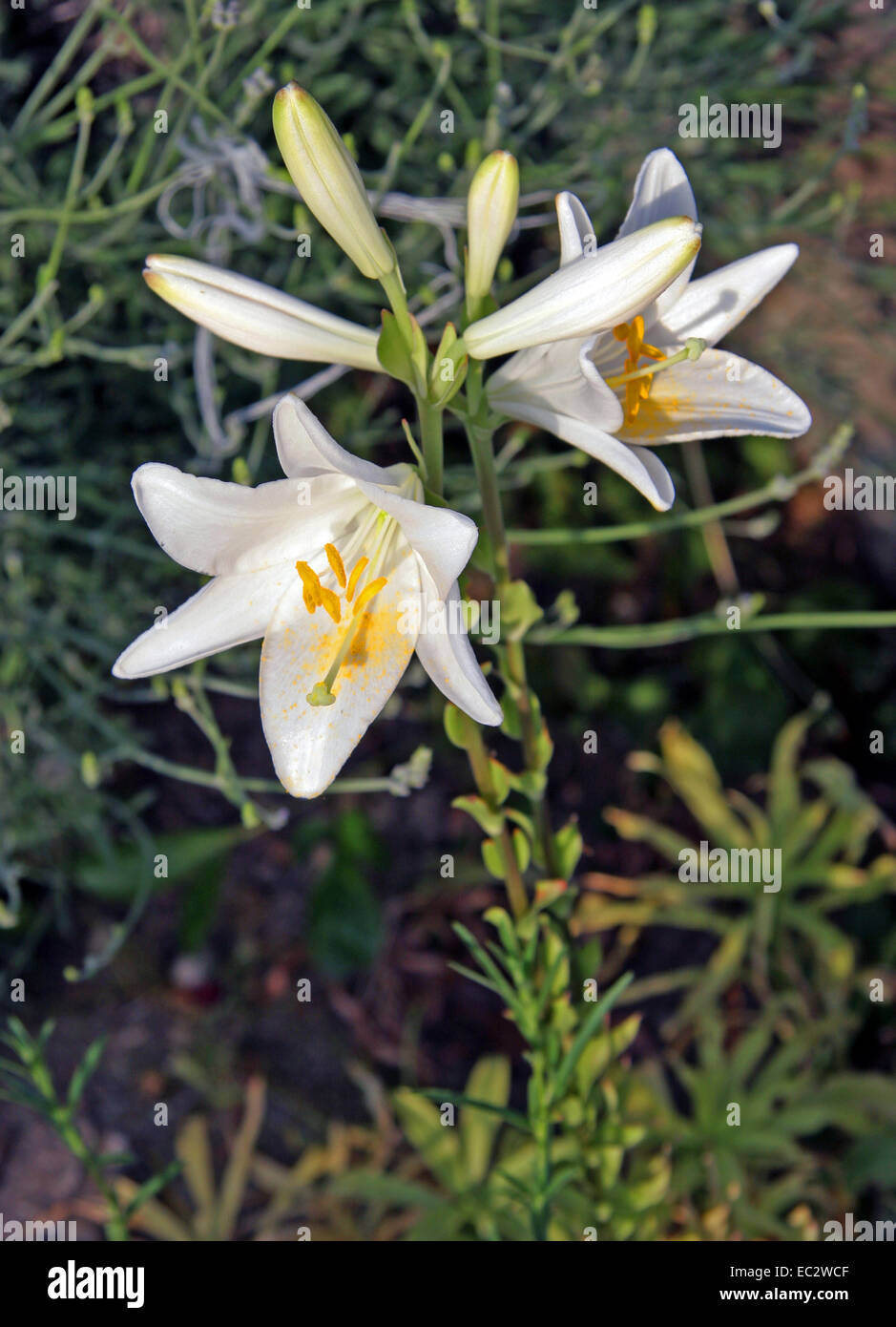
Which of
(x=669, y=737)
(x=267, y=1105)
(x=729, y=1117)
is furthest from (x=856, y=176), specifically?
(x=267, y=1105)

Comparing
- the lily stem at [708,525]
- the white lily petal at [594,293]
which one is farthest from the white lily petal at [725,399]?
the lily stem at [708,525]

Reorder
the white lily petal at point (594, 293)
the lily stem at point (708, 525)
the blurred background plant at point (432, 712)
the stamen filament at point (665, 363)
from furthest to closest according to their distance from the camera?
the lily stem at point (708, 525)
the blurred background plant at point (432, 712)
the stamen filament at point (665, 363)
the white lily petal at point (594, 293)

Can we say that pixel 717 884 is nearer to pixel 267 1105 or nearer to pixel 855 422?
pixel 267 1105

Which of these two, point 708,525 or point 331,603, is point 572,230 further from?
point 708,525

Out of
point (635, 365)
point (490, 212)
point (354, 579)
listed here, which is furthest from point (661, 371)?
point (354, 579)

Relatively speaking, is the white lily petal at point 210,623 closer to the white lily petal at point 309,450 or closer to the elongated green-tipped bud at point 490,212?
the white lily petal at point 309,450

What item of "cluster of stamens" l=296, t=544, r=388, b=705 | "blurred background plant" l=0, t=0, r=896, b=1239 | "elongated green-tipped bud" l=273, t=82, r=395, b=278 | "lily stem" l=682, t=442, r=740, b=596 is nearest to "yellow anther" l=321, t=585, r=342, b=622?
"cluster of stamens" l=296, t=544, r=388, b=705
